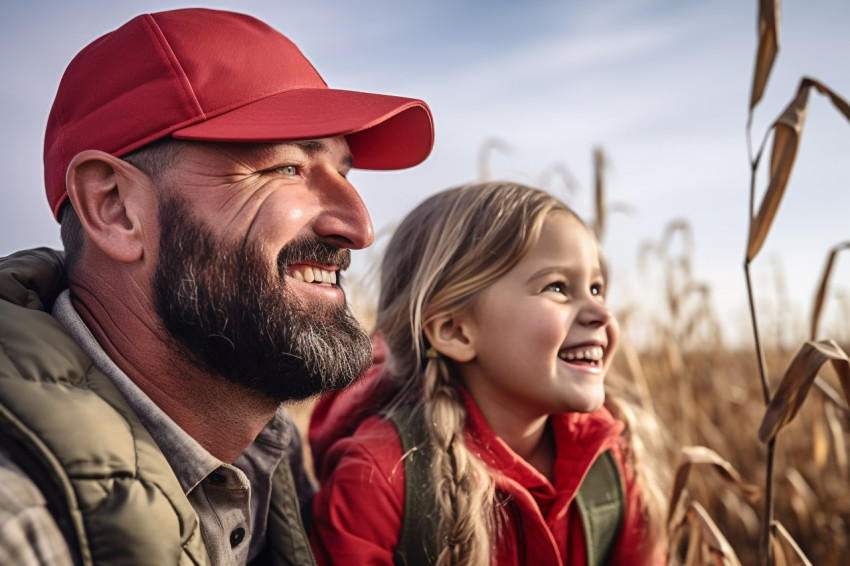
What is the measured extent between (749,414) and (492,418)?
8.63 ft

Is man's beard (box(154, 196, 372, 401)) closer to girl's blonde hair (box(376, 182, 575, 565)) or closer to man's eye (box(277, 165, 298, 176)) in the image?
man's eye (box(277, 165, 298, 176))

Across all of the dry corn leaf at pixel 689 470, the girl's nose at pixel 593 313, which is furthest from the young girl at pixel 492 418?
the dry corn leaf at pixel 689 470

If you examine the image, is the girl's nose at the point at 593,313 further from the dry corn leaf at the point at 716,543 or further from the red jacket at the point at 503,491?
the dry corn leaf at the point at 716,543

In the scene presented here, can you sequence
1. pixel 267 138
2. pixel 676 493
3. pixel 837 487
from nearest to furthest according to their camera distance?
pixel 267 138 < pixel 676 493 < pixel 837 487

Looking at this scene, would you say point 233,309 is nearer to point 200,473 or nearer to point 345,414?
point 200,473

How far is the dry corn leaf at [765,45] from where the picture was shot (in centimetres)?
154

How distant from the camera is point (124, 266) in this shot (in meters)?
1.44

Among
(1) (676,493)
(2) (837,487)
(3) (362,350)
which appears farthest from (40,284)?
(2) (837,487)

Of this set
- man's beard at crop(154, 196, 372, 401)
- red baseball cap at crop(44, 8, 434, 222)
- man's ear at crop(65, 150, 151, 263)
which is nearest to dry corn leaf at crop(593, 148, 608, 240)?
red baseball cap at crop(44, 8, 434, 222)

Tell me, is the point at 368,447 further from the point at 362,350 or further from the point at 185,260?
the point at 185,260

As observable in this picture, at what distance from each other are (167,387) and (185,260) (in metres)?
0.28

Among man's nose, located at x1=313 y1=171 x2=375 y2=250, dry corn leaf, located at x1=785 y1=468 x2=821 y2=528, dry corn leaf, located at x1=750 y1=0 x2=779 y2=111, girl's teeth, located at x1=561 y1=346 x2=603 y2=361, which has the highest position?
dry corn leaf, located at x1=750 y1=0 x2=779 y2=111

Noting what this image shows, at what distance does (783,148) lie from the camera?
149cm

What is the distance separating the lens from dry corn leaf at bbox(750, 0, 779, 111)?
1542 millimetres
